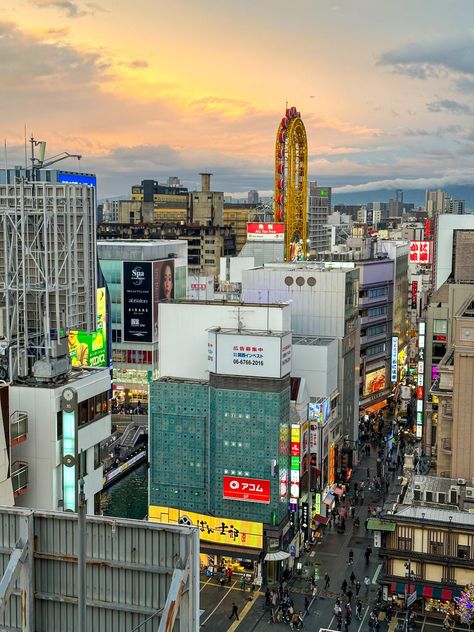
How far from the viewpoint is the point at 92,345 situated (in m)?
87.0

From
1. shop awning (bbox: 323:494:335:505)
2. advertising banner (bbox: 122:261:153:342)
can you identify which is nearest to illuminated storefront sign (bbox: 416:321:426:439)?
shop awning (bbox: 323:494:335:505)

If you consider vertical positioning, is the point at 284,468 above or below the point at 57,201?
below

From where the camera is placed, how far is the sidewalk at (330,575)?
4584cm

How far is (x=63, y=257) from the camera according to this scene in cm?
4438

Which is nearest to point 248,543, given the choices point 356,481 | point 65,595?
point 356,481

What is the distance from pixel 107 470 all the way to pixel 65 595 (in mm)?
61087

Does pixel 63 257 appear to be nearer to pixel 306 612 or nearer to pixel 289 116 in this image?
pixel 306 612

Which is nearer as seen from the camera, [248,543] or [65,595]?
[65,595]

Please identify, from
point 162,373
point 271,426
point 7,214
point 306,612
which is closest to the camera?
point 7,214

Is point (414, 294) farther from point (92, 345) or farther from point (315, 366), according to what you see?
point (315, 366)

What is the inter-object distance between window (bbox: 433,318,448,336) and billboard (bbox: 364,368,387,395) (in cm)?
1962

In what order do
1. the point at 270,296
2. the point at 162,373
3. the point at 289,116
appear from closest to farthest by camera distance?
the point at 162,373 < the point at 270,296 < the point at 289,116

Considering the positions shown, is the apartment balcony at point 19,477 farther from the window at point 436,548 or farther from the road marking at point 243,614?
the window at point 436,548

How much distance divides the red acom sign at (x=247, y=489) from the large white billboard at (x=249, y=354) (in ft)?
23.0
